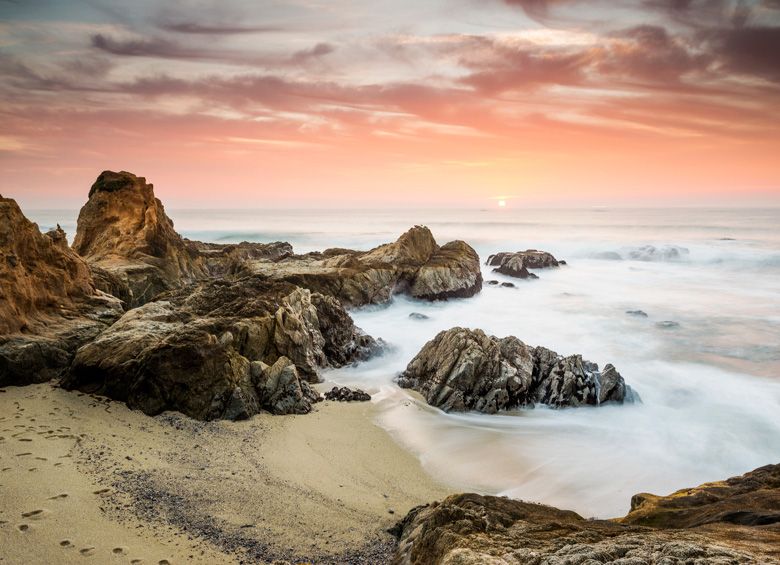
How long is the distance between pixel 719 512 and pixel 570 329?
19.5 metres

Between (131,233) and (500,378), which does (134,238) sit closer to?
(131,233)

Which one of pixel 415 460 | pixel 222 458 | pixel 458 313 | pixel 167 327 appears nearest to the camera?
pixel 222 458

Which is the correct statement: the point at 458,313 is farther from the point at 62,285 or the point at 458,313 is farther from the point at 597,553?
the point at 597,553

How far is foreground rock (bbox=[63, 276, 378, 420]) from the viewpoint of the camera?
10805mm

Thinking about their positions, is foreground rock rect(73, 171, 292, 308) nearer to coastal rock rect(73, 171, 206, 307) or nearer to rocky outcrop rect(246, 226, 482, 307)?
coastal rock rect(73, 171, 206, 307)

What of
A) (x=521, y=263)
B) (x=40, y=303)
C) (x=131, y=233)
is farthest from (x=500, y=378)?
(x=521, y=263)

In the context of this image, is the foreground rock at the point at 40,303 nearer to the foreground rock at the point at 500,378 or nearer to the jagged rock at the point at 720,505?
the foreground rock at the point at 500,378

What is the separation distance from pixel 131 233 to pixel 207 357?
1531cm

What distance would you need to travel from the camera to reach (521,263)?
39344 millimetres

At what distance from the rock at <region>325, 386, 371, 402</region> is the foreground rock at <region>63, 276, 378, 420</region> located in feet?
2.72

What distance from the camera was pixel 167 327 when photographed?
12.6 m

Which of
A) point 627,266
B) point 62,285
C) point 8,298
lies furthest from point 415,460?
point 627,266

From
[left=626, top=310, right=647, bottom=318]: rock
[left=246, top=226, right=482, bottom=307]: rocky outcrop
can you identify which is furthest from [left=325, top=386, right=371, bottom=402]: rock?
[left=626, top=310, right=647, bottom=318]: rock

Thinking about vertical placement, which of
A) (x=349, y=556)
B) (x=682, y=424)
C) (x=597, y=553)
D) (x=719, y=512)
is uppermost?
(x=597, y=553)
